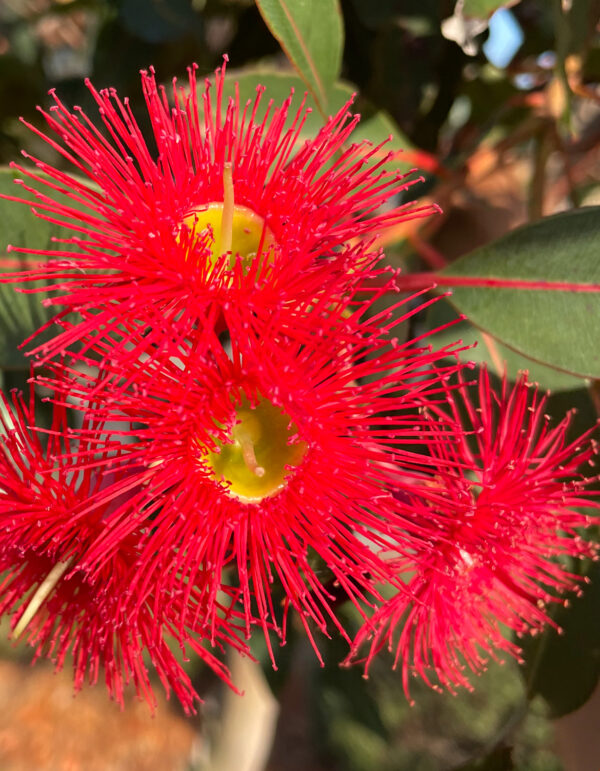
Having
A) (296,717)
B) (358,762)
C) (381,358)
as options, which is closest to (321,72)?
(381,358)

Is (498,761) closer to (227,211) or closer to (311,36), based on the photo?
(227,211)

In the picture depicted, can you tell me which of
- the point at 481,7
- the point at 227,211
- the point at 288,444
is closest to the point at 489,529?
the point at 288,444

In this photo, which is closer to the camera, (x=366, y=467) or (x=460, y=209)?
(x=366, y=467)

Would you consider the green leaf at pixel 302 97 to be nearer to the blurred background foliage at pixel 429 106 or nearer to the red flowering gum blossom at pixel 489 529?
the blurred background foliage at pixel 429 106

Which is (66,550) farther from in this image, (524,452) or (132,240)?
(524,452)

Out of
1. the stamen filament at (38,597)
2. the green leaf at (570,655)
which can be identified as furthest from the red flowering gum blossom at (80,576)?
the green leaf at (570,655)

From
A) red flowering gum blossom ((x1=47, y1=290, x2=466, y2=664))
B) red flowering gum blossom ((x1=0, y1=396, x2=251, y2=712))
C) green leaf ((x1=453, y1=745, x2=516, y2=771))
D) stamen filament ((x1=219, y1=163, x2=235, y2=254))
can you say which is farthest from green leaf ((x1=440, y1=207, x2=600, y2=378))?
green leaf ((x1=453, y1=745, x2=516, y2=771))

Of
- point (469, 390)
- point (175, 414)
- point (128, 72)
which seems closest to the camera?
point (175, 414)
